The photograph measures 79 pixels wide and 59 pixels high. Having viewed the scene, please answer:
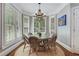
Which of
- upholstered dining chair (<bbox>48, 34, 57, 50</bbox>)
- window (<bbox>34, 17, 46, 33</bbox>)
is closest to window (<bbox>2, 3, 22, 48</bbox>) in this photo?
window (<bbox>34, 17, 46, 33</bbox>)

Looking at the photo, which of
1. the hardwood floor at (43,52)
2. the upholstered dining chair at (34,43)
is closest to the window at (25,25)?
the upholstered dining chair at (34,43)

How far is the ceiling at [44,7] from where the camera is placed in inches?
97.4

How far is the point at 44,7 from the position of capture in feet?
8.36

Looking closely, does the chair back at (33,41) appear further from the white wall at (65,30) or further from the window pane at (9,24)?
the white wall at (65,30)

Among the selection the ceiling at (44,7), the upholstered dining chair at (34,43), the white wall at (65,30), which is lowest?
the upholstered dining chair at (34,43)

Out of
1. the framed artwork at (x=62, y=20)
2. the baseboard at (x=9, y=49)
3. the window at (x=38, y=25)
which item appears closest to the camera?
the baseboard at (x=9, y=49)

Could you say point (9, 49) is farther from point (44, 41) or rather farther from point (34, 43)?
point (44, 41)

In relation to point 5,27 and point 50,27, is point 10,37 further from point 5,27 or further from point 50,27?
point 50,27

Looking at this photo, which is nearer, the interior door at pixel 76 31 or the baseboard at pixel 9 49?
the baseboard at pixel 9 49

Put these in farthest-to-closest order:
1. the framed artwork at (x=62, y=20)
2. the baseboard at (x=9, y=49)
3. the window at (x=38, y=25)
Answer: the framed artwork at (x=62, y=20) < the window at (x=38, y=25) < the baseboard at (x=9, y=49)

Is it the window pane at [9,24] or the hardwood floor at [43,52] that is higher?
the window pane at [9,24]

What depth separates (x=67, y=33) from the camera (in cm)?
272

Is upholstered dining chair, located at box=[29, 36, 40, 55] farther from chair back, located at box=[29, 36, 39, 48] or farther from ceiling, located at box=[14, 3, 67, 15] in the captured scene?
ceiling, located at box=[14, 3, 67, 15]

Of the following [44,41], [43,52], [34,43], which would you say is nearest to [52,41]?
[44,41]
